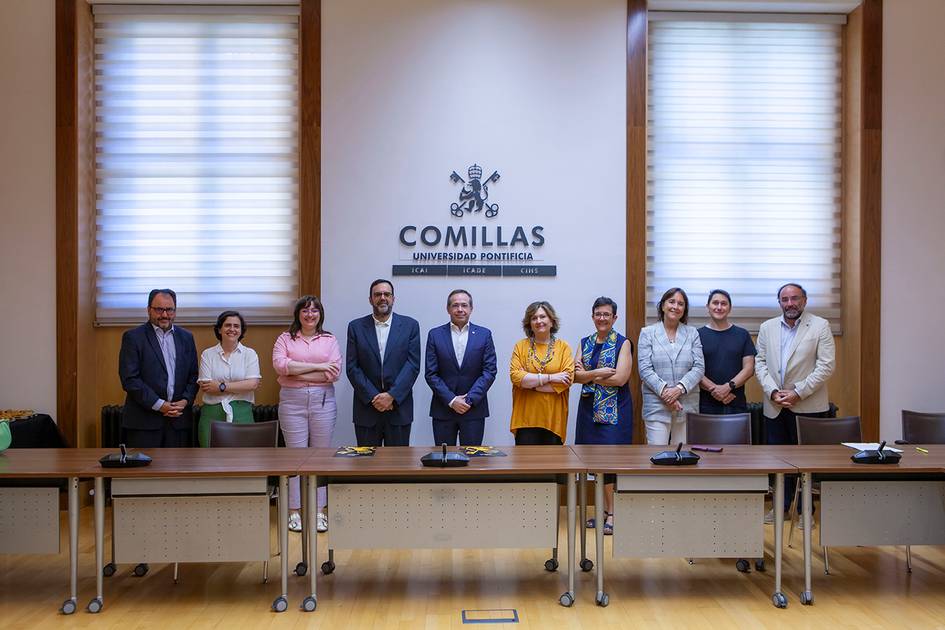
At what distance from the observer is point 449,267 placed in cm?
668

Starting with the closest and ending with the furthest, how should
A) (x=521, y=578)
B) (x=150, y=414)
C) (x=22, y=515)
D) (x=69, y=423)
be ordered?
1. (x=22, y=515)
2. (x=521, y=578)
3. (x=150, y=414)
4. (x=69, y=423)

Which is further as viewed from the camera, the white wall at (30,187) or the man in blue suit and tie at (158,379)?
the white wall at (30,187)

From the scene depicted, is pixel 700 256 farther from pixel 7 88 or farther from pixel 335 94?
pixel 7 88

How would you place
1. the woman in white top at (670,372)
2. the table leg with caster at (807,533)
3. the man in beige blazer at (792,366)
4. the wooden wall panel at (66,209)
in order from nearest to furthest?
the table leg with caster at (807,533) < the woman in white top at (670,372) < the man in beige blazer at (792,366) < the wooden wall panel at (66,209)

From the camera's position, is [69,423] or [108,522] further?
[69,423]

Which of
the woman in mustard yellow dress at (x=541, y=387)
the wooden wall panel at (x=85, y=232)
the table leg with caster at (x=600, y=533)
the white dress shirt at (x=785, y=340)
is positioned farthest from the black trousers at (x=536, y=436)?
the wooden wall panel at (x=85, y=232)

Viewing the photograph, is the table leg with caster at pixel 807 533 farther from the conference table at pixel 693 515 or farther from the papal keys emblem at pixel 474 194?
the papal keys emblem at pixel 474 194

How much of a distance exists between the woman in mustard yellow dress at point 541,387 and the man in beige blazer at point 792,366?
5.07ft

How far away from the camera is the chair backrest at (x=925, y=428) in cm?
536

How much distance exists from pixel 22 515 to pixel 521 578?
2.68m

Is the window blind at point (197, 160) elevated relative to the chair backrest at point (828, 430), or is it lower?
elevated

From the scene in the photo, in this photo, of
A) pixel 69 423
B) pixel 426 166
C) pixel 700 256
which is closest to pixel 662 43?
pixel 700 256

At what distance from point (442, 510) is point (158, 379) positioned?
2734 millimetres

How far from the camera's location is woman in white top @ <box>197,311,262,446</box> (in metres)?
5.89
